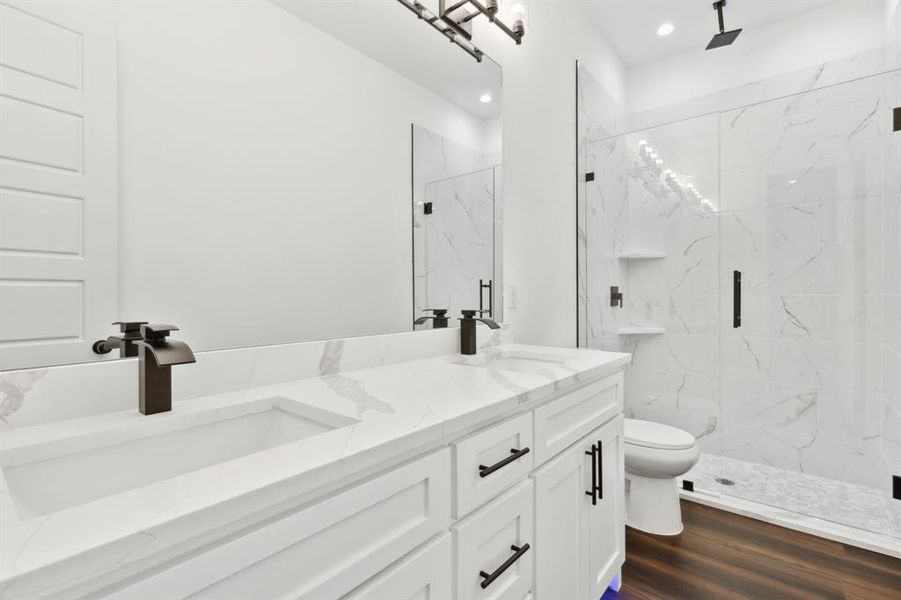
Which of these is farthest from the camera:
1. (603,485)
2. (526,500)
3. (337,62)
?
(603,485)

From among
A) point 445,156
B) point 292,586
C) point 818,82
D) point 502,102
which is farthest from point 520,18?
point 818,82

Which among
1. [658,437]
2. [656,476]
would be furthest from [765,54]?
[656,476]

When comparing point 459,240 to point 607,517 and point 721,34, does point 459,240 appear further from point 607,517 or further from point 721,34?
point 721,34

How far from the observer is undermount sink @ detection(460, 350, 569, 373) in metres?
1.51

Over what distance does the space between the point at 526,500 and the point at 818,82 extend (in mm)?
3152

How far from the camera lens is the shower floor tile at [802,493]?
6.57 ft

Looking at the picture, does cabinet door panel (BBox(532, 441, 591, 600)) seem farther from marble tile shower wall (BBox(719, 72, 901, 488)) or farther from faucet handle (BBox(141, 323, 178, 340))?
marble tile shower wall (BBox(719, 72, 901, 488))

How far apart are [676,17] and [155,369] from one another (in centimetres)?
327

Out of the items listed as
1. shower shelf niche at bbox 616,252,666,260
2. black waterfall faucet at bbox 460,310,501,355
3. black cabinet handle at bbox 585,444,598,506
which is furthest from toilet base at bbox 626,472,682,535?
shower shelf niche at bbox 616,252,666,260

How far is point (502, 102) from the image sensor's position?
6.15 ft

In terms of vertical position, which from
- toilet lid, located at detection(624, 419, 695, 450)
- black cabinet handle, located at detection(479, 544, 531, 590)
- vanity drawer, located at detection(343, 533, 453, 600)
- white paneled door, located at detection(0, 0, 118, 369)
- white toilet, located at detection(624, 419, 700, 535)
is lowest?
white toilet, located at detection(624, 419, 700, 535)

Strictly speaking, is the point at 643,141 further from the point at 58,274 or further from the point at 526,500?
the point at 58,274

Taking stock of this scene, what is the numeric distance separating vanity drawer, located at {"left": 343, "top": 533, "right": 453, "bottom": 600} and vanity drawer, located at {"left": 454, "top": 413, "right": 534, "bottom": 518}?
79 millimetres

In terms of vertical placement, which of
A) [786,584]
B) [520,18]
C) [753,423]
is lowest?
[786,584]
